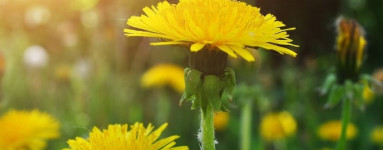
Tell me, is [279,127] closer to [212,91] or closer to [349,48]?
[349,48]

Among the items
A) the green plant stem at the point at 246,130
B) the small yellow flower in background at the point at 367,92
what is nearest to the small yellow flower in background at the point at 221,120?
the small yellow flower in background at the point at 367,92

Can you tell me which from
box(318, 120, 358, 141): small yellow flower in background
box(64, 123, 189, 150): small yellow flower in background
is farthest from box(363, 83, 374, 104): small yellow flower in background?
box(64, 123, 189, 150): small yellow flower in background

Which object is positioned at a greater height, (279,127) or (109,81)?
(109,81)

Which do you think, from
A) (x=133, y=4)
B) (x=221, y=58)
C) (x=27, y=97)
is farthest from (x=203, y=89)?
(x=133, y=4)

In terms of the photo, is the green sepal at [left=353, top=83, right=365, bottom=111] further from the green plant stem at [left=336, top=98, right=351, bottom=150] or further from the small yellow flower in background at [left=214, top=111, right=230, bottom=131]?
the small yellow flower in background at [left=214, top=111, right=230, bottom=131]

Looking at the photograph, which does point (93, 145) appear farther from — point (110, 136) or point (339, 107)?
point (339, 107)

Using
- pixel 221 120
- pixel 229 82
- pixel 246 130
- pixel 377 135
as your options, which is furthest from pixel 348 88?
pixel 221 120

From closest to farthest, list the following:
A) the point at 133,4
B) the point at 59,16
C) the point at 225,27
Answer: the point at 225,27 → the point at 133,4 → the point at 59,16
